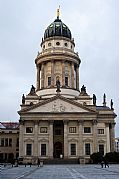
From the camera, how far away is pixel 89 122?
8169 cm

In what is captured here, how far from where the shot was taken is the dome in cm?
9981

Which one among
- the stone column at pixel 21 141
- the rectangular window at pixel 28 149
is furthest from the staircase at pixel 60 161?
the stone column at pixel 21 141

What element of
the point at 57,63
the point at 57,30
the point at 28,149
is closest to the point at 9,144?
the point at 28,149

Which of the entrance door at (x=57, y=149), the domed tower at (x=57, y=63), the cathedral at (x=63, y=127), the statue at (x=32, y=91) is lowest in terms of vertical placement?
the entrance door at (x=57, y=149)

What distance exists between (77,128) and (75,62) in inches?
942

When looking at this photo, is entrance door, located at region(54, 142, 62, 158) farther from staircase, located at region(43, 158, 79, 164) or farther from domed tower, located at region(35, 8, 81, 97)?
domed tower, located at region(35, 8, 81, 97)

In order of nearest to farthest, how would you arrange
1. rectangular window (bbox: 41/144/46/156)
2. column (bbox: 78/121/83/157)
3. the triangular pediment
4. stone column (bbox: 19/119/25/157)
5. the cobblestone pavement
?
the cobblestone pavement → column (bbox: 78/121/83/157) → stone column (bbox: 19/119/25/157) → rectangular window (bbox: 41/144/46/156) → the triangular pediment

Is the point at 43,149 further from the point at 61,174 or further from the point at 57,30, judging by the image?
the point at 61,174

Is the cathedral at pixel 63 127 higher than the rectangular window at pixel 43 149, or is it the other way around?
the cathedral at pixel 63 127

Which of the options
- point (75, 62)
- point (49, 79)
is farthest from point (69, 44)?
point (49, 79)

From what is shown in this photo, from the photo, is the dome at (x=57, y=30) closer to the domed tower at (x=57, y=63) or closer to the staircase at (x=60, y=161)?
the domed tower at (x=57, y=63)

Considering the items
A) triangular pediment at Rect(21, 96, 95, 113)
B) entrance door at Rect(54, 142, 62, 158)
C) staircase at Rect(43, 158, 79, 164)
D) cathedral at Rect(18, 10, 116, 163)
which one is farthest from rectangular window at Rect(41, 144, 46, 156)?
triangular pediment at Rect(21, 96, 95, 113)

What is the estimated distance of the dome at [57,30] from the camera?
327ft

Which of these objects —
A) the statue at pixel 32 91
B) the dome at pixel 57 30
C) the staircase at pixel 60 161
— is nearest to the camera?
the staircase at pixel 60 161
